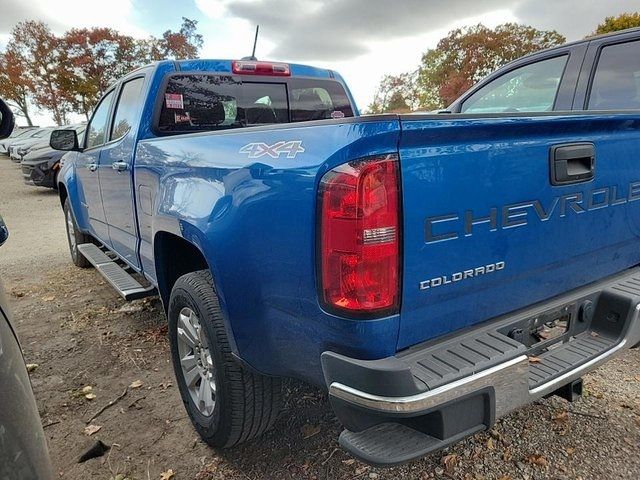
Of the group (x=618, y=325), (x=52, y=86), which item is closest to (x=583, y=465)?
(x=618, y=325)

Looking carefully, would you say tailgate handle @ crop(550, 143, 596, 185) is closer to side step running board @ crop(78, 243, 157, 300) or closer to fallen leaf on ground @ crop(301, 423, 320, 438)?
fallen leaf on ground @ crop(301, 423, 320, 438)

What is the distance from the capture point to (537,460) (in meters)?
2.31

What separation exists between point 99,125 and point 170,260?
2308mm

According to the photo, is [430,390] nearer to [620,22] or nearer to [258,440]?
[258,440]

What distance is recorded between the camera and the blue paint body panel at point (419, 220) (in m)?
1.55

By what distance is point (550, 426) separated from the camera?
255cm

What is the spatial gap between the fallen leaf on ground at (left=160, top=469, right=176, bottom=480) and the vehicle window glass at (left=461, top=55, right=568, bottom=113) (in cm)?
355

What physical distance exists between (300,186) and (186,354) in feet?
4.72

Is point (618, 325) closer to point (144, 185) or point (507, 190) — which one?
point (507, 190)

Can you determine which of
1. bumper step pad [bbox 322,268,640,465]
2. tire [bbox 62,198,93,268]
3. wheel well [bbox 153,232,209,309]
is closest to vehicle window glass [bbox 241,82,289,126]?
wheel well [bbox 153,232,209,309]

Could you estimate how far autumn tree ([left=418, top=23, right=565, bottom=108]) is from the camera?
21.5 m

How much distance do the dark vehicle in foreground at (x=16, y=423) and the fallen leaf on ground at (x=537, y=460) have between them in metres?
2.06

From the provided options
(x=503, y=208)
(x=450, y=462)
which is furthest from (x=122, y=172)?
(x=450, y=462)

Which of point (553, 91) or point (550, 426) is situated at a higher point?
point (553, 91)
